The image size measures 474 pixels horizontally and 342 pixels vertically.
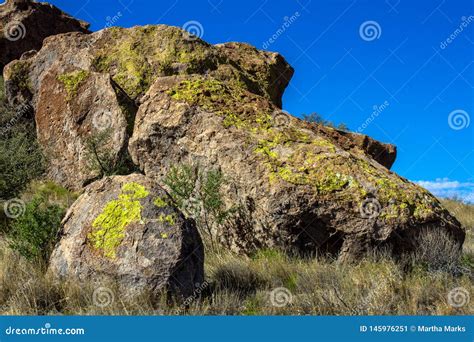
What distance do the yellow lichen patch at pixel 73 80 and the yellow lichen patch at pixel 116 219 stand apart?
845 centimetres

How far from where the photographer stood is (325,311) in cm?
654

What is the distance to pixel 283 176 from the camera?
9023 millimetres

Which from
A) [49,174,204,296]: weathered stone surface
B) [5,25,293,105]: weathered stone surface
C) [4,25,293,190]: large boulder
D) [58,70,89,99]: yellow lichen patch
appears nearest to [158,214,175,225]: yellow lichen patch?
[49,174,204,296]: weathered stone surface

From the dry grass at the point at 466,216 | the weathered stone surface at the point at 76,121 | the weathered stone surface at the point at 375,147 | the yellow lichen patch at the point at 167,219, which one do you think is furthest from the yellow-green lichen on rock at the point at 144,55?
the dry grass at the point at 466,216

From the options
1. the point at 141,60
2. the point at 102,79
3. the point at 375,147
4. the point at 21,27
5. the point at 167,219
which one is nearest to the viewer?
the point at 167,219

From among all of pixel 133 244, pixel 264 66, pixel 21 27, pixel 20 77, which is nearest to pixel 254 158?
pixel 133 244

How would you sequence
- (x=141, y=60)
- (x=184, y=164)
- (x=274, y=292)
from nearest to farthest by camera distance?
1. (x=274, y=292)
2. (x=184, y=164)
3. (x=141, y=60)

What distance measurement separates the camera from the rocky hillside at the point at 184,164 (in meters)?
6.79

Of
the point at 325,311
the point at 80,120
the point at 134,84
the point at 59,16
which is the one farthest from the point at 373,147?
the point at 59,16

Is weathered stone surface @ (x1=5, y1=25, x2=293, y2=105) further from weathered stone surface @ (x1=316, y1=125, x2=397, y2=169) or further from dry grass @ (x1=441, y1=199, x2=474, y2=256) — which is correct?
dry grass @ (x1=441, y1=199, x2=474, y2=256)

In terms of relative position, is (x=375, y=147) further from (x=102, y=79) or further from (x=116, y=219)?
(x=116, y=219)

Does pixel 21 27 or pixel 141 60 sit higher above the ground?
pixel 141 60

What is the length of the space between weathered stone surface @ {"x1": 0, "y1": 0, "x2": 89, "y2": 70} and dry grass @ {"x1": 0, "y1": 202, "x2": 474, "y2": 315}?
16302mm

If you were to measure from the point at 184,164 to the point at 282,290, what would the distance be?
12.7ft
